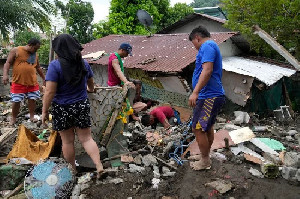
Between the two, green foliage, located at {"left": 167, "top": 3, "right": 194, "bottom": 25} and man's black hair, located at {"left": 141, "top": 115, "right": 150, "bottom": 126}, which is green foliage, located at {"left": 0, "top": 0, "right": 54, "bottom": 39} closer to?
man's black hair, located at {"left": 141, "top": 115, "right": 150, "bottom": 126}

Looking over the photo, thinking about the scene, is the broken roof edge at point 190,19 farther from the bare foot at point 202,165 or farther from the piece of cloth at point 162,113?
the bare foot at point 202,165

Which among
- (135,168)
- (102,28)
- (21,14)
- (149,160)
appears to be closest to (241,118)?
(149,160)

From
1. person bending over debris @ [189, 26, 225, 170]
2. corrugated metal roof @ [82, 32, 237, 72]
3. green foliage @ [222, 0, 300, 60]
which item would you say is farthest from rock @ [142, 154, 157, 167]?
green foliage @ [222, 0, 300, 60]

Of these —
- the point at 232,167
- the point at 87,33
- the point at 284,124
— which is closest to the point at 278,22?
the point at 284,124

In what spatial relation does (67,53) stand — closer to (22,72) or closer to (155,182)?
(155,182)

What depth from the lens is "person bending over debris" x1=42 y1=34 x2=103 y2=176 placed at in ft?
10.0

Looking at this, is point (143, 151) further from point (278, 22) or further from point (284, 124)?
point (278, 22)

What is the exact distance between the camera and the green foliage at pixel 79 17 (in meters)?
20.9

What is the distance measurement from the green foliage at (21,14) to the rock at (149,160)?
10.4 metres

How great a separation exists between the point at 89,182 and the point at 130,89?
150 centimetres

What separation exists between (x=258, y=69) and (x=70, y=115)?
25.3 ft

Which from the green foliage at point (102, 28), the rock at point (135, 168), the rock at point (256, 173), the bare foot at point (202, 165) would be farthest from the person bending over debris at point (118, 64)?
the green foliage at point (102, 28)

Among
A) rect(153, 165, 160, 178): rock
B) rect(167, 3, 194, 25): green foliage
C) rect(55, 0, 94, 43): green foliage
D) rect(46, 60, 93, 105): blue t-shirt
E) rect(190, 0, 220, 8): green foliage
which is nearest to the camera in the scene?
rect(46, 60, 93, 105): blue t-shirt

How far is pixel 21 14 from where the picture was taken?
38.3ft
